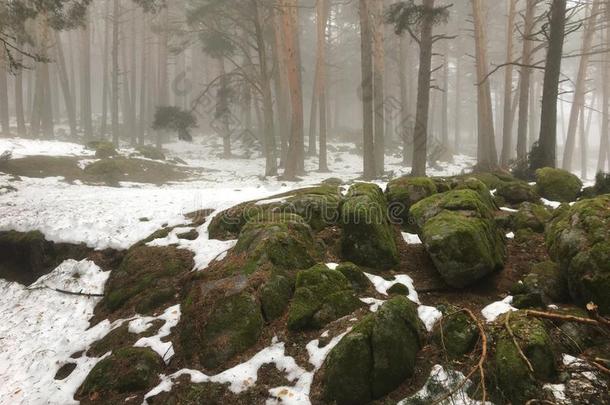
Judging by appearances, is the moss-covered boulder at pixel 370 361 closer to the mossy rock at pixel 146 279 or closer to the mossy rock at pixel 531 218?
the mossy rock at pixel 146 279

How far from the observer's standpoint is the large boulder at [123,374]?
4668 millimetres

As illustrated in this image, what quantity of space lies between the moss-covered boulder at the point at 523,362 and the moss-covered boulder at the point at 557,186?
19.1 ft

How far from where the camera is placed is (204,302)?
549 cm

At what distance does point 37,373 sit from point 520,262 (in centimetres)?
706

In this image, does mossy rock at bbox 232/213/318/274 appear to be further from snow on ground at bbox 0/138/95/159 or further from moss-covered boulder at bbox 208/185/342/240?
snow on ground at bbox 0/138/95/159

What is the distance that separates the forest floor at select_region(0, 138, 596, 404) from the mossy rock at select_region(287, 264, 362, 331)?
217mm

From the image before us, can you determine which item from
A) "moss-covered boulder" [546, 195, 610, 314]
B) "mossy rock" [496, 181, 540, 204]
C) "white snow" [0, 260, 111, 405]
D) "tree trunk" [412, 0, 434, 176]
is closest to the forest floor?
"white snow" [0, 260, 111, 405]

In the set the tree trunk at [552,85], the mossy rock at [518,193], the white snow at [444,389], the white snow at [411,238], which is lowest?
the white snow at [444,389]

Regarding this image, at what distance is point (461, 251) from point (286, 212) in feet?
11.2

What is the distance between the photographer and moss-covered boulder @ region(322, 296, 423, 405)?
13.1 feet

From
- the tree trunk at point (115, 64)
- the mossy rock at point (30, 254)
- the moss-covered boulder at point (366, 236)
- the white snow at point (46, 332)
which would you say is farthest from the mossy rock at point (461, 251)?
the tree trunk at point (115, 64)

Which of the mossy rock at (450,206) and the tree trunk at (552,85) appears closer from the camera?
the mossy rock at (450,206)

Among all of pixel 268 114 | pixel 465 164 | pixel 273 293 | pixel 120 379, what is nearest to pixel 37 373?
pixel 120 379

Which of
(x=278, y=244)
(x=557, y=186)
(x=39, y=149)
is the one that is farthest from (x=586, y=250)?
(x=39, y=149)
